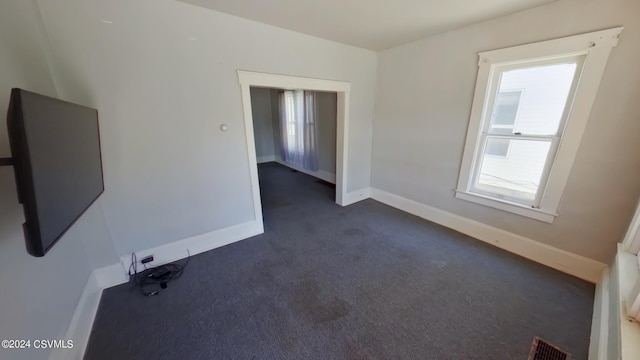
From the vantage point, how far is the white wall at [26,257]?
1058 millimetres

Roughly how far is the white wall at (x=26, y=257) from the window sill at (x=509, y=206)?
12.1 ft

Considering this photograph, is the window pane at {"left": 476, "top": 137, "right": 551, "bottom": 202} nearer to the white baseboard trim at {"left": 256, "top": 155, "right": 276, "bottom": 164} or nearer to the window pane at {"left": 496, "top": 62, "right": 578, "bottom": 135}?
the window pane at {"left": 496, "top": 62, "right": 578, "bottom": 135}

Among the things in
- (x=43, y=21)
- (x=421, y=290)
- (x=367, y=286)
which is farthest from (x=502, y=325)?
(x=43, y=21)

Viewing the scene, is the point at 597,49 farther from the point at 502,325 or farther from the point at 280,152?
the point at 280,152

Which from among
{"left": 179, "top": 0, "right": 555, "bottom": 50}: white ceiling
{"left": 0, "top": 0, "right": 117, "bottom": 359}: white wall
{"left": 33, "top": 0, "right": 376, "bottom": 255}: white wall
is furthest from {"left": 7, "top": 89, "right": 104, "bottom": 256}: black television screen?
{"left": 179, "top": 0, "right": 555, "bottom": 50}: white ceiling

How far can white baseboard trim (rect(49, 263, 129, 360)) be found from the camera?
1380 millimetres

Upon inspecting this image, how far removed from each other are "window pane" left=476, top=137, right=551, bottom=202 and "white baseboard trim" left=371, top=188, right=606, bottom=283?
46 cm

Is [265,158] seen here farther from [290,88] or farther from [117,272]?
[117,272]

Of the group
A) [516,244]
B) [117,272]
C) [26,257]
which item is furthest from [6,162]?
[516,244]

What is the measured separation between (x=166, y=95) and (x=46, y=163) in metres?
1.34

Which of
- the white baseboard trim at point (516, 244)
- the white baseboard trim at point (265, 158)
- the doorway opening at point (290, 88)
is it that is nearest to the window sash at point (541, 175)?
the white baseboard trim at point (516, 244)

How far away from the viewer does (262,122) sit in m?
6.91

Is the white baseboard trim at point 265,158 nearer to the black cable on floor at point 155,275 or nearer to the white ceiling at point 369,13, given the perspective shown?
the white ceiling at point 369,13

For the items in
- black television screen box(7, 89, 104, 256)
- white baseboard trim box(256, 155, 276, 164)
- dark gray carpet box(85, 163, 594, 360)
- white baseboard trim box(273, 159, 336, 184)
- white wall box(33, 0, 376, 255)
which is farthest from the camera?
white baseboard trim box(256, 155, 276, 164)
